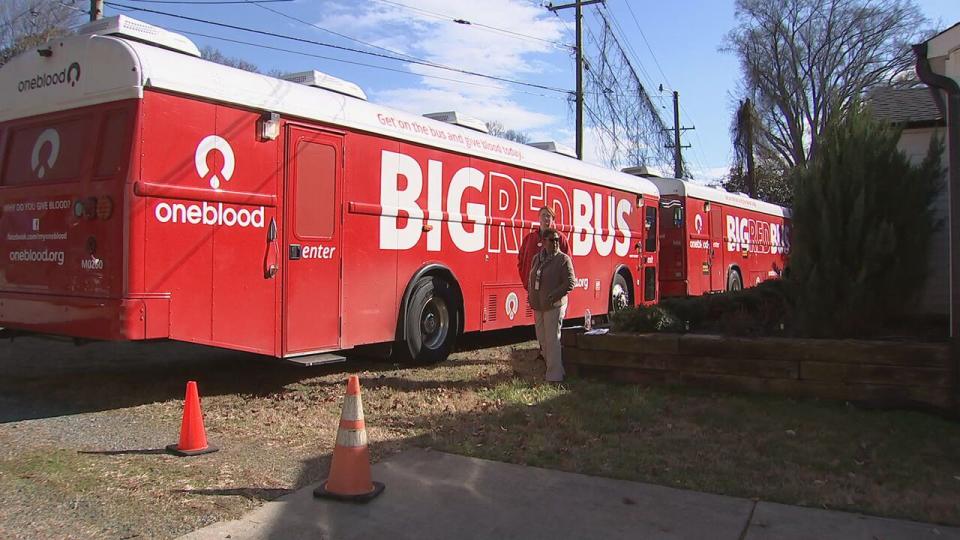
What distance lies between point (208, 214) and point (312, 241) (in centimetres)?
109

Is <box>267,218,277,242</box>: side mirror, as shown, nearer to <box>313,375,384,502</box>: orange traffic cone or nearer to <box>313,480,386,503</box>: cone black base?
<box>313,375,384,502</box>: orange traffic cone

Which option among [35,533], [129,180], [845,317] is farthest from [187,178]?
[845,317]

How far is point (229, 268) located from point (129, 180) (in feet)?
3.56

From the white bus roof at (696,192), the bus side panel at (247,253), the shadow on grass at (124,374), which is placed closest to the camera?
the bus side panel at (247,253)

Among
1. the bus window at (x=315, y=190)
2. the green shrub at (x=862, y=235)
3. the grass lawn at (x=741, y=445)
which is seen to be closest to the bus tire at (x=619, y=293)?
the green shrub at (x=862, y=235)

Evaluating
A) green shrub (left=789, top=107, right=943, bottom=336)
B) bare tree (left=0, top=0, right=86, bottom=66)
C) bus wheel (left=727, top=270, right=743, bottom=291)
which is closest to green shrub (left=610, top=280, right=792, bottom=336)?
green shrub (left=789, top=107, right=943, bottom=336)

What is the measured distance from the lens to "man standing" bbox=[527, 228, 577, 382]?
7.49m

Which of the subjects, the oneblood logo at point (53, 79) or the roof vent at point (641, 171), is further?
the roof vent at point (641, 171)

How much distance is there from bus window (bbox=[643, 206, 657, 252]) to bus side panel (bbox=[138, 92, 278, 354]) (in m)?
9.51

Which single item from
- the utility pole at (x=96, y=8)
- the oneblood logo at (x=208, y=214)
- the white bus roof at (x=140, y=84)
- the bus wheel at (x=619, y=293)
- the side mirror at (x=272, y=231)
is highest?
the utility pole at (x=96, y=8)

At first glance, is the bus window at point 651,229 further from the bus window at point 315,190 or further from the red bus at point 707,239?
the bus window at point 315,190

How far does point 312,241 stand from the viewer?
22.7 feet

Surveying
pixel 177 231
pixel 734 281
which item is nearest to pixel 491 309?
pixel 177 231

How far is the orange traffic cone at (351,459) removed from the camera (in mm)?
4207
